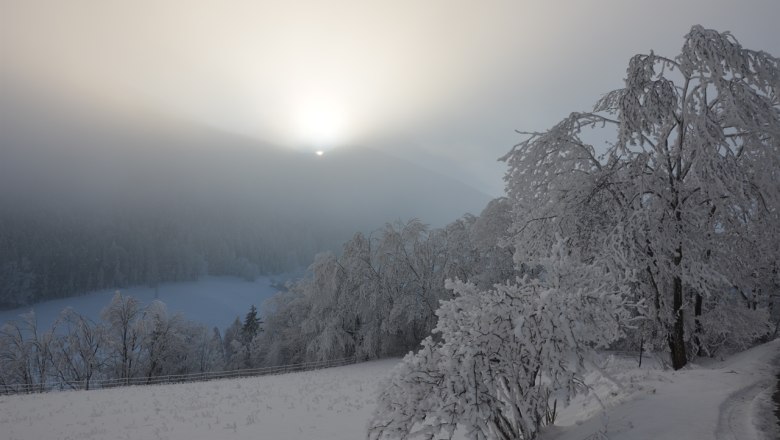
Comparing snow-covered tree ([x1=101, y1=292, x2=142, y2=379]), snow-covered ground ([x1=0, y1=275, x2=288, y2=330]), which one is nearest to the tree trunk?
snow-covered tree ([x1=101, y1=292, x2=142, y2=379])

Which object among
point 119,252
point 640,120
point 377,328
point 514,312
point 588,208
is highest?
point 119,252

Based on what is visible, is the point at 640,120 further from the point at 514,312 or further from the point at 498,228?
the point at 498,228

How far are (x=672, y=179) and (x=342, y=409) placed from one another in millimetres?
11916

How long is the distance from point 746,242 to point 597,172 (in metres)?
4.48

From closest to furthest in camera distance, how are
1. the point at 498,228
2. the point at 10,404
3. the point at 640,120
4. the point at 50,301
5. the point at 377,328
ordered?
the point at 640,120 < the point at 10,404 < the point at 498,228 < the point at 377,328 < the point at 50,301

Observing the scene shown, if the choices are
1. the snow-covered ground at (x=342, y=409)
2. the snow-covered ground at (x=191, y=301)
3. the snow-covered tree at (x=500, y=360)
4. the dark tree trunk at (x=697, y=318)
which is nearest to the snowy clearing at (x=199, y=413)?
the snow-covered ground at (x=342, y=409)

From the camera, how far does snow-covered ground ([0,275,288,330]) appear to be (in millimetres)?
122688

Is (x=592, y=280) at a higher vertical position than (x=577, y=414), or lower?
higher

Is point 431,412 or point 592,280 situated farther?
point 592,280

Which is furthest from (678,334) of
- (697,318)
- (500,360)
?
(500,360)

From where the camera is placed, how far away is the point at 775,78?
9047 mm

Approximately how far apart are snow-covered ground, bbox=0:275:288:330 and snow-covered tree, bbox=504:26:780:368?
121 metres

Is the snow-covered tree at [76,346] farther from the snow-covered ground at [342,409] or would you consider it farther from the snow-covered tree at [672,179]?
the snow-covered tree at [672,179]

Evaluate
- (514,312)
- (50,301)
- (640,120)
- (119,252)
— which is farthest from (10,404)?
(119,252)
